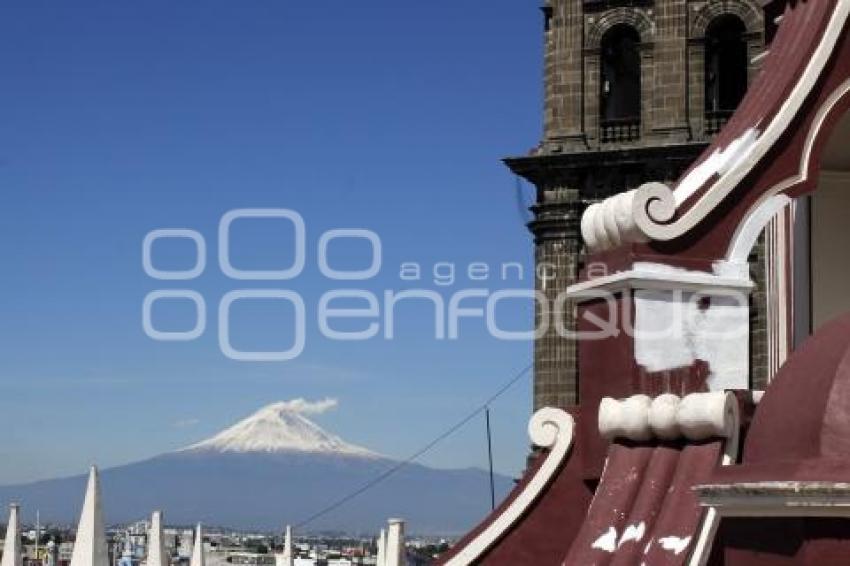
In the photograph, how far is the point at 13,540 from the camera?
71.6 ft

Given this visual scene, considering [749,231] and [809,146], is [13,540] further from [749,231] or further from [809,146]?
[809,146]

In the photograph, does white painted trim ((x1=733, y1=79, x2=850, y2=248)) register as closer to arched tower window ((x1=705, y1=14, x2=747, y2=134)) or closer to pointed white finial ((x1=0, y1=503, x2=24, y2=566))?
pointed white finial ((x1=0, y1=503, x2=24, y2=566))

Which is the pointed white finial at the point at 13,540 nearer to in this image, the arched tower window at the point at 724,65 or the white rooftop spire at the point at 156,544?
the white rooftop spire at the point at 156,544

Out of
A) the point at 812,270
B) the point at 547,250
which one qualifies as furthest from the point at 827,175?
the point at 547,250

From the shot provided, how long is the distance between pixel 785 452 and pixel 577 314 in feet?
8.81

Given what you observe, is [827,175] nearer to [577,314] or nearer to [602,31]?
[577,314]

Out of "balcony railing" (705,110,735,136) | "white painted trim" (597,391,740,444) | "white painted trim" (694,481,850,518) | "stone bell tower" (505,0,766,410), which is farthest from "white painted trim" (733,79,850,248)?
"balcony railing" (705,110,735,136)

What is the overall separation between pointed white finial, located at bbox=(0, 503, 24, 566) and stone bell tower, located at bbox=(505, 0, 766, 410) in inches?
540

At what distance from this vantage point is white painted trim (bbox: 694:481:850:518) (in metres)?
5.99

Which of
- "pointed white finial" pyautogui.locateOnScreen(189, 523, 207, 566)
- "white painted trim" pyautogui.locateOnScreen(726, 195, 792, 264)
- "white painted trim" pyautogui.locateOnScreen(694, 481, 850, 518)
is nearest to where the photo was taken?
"white painted trim" pyautogui.locateOnScreen(694, 481, 850, 518)

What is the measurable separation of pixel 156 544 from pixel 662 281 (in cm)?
1583

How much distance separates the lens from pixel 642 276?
27.2 ft

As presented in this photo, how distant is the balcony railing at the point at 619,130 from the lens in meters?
35.0

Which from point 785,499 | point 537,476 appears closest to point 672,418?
point 537,476
